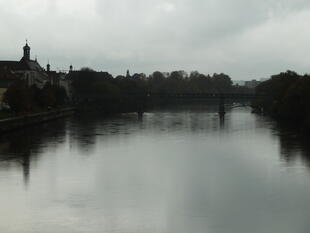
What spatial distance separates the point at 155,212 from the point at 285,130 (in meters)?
31.8

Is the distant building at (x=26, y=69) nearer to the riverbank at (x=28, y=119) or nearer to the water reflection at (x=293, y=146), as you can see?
the riverbank at (x=28, y=119)

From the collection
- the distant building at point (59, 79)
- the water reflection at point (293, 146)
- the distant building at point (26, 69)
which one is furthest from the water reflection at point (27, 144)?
the distant building at point (59, 79)

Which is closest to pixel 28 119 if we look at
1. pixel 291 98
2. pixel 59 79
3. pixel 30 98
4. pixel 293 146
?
pixel 30 98

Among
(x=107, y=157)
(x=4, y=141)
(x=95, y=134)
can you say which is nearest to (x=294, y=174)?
(x=107, y=157)

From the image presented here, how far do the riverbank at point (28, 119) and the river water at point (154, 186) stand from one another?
17.9ft

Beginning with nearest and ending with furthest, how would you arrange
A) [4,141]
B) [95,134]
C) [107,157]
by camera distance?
[107,157] → [4,141] → [95,134]

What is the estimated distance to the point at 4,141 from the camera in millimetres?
38844

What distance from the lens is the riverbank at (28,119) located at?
44844 millimetres

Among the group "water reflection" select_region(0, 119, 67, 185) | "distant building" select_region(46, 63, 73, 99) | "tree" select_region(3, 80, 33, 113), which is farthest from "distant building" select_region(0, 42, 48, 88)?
"water reflection" select_region(0, 119, 67, 185)

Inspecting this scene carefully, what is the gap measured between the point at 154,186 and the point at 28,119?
32111mm

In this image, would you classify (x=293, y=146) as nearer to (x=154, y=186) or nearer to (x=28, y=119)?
(x=154, y=186)

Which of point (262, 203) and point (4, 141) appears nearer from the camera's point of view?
point (262, 203)

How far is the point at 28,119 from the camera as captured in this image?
53062 millimetres

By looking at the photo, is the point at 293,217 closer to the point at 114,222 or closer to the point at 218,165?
the point at 114,222
